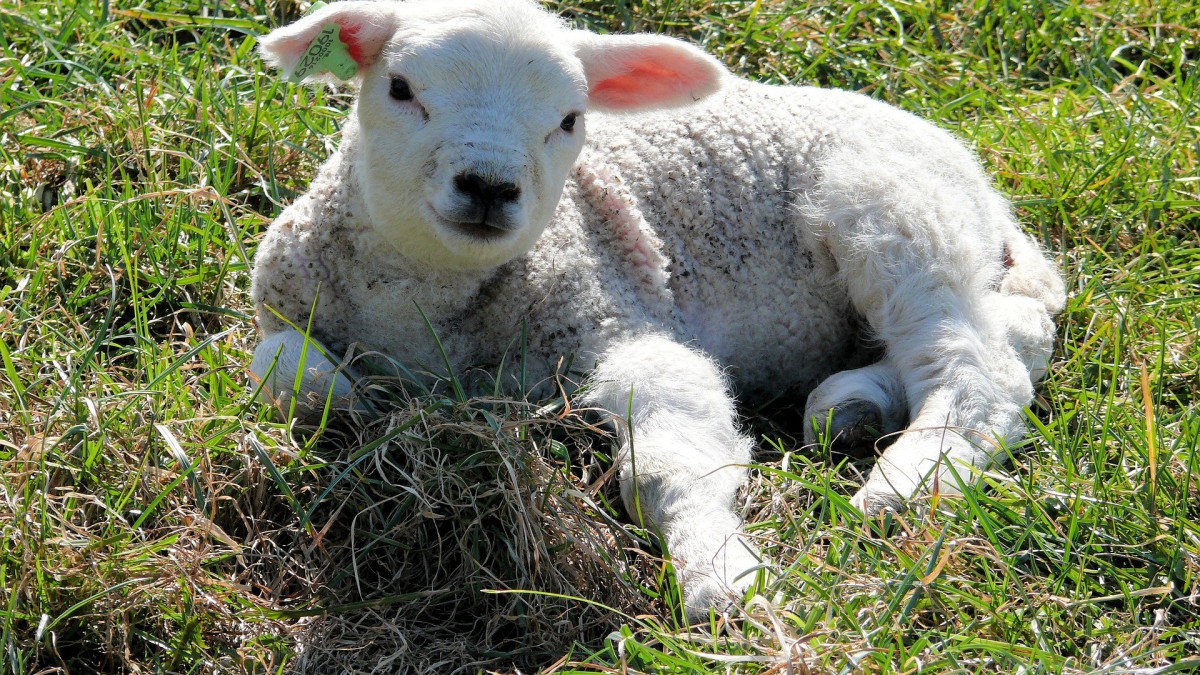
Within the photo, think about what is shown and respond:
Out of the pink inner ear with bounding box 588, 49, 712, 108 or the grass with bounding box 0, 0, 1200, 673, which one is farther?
the pink inner ear with bounding box 588, 49, 712, 108

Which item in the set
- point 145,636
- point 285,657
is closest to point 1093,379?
point 285,657

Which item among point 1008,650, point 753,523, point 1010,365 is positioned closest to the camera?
point 1008,650

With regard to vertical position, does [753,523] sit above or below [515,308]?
below

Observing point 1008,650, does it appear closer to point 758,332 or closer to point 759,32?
point 758,332

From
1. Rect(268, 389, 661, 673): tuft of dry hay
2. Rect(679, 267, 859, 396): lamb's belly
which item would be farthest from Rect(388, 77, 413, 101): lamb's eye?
Rect(679, 267, 859, 396): lamb's belly

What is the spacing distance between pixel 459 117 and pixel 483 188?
0.21 meters

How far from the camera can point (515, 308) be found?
4.11 meters

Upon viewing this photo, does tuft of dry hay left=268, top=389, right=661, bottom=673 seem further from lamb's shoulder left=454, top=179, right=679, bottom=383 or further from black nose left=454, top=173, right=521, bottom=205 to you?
black nose left=454, top=173, right=521, bottom=205

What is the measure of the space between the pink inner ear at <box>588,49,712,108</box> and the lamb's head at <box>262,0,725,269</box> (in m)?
0.24

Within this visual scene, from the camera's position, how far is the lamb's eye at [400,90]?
146 inches

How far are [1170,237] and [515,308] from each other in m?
2.86

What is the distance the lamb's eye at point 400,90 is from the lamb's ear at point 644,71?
59 cm

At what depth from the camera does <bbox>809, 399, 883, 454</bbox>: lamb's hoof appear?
4.34 m

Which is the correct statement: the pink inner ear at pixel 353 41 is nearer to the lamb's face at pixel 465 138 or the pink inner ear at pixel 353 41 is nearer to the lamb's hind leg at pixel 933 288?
the lamb's face at pixel 465 138
